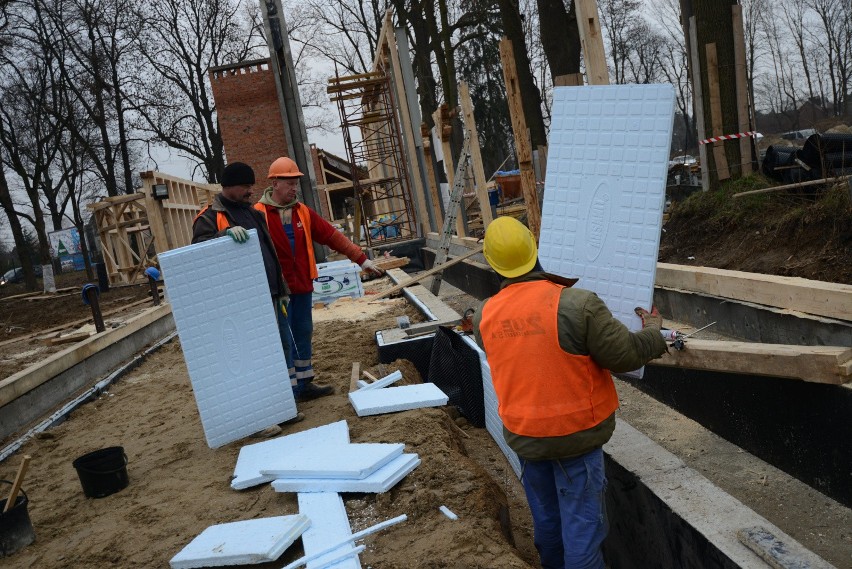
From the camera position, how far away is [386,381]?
226 inches

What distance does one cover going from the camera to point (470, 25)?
2545cm

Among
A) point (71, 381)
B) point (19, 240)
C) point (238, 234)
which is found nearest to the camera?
point (238, 234)

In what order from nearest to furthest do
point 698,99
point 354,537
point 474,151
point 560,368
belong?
point 560,368
point 354,537
point 474,151
point 698,99

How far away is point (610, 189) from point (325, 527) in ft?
7.79

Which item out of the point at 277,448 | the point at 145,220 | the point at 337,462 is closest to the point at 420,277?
the point at 277,448

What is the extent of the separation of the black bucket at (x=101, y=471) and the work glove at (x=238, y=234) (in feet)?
5.06

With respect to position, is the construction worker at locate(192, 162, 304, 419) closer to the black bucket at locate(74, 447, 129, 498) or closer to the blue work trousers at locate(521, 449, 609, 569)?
the black bucket at locate(74, 447, 129, 498)

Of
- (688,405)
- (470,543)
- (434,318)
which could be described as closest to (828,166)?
(688,405)

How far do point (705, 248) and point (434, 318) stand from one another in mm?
3957

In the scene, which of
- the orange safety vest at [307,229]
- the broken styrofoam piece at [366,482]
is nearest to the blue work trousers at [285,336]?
the orange safety vest at [307,229]

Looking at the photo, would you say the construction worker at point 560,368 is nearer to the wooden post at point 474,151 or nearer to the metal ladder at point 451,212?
the wooden post at point 474,151

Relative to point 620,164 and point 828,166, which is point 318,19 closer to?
point 828,166

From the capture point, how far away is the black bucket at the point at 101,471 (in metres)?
4.43

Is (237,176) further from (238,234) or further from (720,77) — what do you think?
(720,77)
